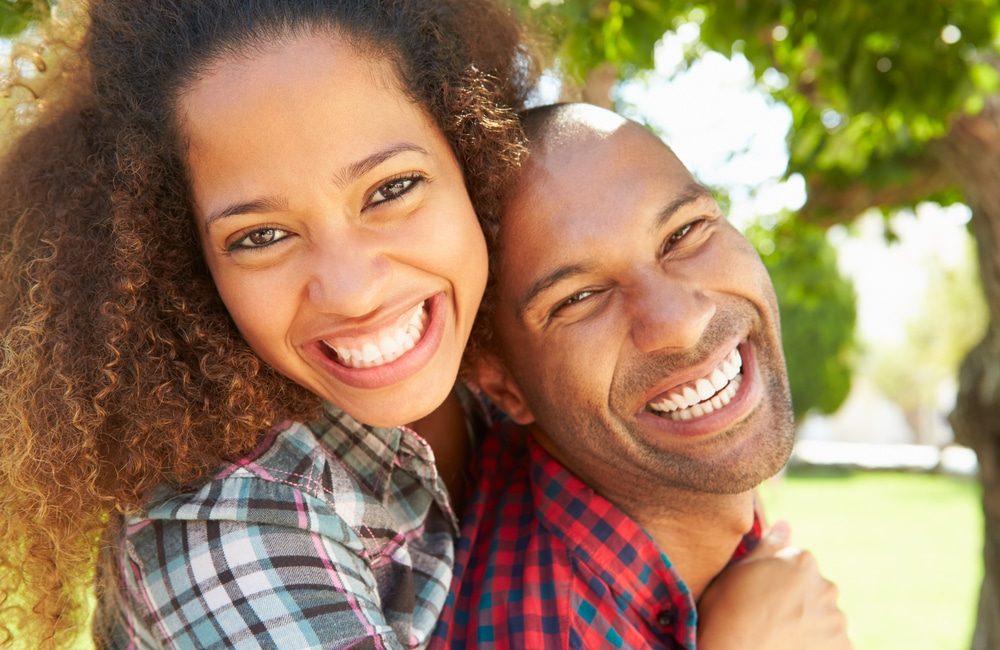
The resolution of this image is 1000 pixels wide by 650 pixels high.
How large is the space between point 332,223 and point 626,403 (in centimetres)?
91

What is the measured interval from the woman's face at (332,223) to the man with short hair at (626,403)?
1.08 feet

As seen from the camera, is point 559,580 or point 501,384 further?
point 501,384

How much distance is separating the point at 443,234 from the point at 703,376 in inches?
30.3

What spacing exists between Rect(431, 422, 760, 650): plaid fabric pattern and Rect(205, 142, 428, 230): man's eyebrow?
1.01 metres

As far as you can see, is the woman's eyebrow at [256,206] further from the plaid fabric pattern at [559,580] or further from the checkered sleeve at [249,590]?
the plaid fabric pattern at [559,580]

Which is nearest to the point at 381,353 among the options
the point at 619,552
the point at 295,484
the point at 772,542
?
the point at 295,484

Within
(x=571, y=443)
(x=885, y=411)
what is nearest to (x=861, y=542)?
(x=571, y=443)

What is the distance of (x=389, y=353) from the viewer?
236 cm

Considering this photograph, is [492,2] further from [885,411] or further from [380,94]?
[885,411]

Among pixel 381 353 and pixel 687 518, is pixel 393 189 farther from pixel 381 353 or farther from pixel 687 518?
pixel 687 518

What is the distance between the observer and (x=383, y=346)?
2344mm

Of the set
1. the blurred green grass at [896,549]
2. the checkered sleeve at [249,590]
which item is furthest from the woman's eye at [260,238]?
the blurred green grass at [896,549]

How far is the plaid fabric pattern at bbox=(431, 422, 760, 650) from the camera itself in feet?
8.38

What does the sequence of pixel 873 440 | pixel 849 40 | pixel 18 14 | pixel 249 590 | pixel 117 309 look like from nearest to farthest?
pixel 249 590 → pixel 18 14 → pixel 117 309 → pixel 849 40 → pixel 873 440
